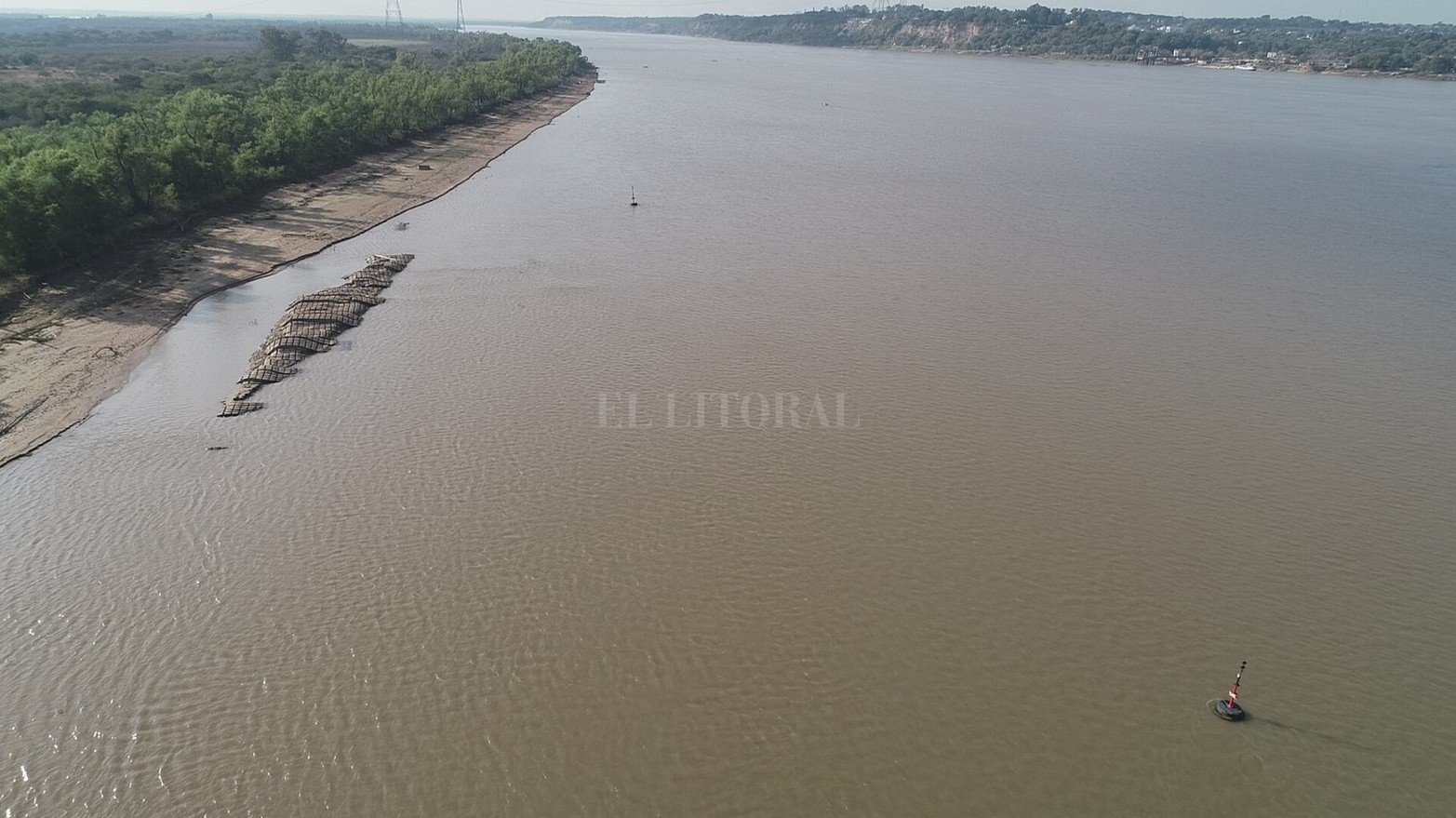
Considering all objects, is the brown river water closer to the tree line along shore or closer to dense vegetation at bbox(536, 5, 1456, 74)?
the tree line along shore

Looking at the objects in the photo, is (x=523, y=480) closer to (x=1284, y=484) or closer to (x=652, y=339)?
(x=652, y=339)

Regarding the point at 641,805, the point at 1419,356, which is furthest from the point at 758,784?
the point at 1419,356

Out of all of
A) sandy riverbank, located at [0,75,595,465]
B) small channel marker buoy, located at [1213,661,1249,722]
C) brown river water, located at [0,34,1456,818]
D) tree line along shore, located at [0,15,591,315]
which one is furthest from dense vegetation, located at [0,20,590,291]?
small channel marker buoy, located at [1213,661,1249,722]

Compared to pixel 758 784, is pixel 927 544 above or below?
above

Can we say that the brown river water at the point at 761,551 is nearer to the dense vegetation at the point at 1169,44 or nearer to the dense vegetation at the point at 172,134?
the dense vegetation at the point at 172,134

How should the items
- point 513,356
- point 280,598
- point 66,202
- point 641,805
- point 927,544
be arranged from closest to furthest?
1. point 641,805
2. point 280,598
3. point 927,544
4. point 513,356
5. point 66,202

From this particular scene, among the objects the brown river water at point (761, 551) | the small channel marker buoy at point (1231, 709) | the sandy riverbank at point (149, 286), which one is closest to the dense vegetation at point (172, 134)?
the sandy riverbank at point (149, 286)

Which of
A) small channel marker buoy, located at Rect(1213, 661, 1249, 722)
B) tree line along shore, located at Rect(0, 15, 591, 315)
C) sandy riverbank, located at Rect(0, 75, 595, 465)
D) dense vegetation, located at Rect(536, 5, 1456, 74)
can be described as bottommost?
small channel marker buoy, located at Rect(1213, 661, 1249, 722)
